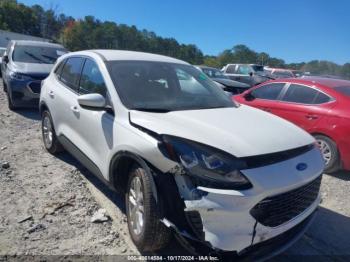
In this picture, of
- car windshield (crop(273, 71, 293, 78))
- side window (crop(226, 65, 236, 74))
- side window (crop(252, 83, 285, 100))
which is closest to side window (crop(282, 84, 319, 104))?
side window (crop(252, 83, 285, 100))

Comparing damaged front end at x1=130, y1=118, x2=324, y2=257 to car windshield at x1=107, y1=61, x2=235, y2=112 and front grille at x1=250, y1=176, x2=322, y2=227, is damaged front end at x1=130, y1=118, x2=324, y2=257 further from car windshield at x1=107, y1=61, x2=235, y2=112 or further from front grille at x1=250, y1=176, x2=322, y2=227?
car windshield at x1=107, y1=61, x2=235, y2=112

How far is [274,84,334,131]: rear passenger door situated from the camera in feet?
18.9

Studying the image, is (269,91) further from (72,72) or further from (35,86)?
(35,86)

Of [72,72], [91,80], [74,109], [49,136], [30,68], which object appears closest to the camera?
[91,80]

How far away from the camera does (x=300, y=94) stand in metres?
6.29

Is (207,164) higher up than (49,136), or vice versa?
(207,164)

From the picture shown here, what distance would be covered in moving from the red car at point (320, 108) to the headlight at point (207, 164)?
3.43 meters

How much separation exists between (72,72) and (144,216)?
108 inches

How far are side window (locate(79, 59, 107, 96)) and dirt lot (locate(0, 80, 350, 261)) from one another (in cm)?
132

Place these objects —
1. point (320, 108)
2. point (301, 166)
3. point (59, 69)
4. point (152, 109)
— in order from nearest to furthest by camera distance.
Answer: point (301, 166), point (152, 109), point (59, 69), point (320, 108)

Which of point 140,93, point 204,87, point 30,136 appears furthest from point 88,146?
point 30,136

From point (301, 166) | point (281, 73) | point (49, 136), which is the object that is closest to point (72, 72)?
point (49, 136)

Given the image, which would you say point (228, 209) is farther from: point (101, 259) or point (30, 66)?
point (30, 66)

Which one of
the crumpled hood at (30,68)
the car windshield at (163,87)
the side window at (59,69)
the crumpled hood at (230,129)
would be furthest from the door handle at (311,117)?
the crumpled hood at (30,68)
